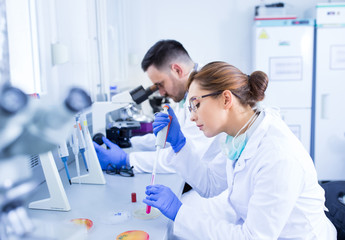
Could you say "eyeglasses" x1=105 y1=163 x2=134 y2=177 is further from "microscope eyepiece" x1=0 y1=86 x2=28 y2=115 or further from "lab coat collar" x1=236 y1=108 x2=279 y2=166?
"microscope eyepiece" x1=0 y1=86 x2=28 y2=115

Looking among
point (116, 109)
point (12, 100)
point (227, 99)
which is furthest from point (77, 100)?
point (116, 109)

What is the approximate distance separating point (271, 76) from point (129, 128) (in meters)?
1.96

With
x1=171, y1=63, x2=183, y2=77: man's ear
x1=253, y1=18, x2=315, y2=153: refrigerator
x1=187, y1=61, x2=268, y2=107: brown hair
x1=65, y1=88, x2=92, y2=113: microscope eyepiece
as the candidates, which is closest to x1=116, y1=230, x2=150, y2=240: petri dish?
x1=187, y1=61, x2=268, y2=107: brown hair

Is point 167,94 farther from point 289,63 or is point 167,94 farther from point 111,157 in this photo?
point 289,63

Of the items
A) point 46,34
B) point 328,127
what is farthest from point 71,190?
point 328,127

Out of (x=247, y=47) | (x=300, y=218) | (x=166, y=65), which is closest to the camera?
(x=300, y=218)

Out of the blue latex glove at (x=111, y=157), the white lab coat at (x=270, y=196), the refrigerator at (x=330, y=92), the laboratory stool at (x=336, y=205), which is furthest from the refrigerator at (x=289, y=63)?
the white lab coat at (x=270, y=196)

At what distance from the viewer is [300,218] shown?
3.48 feet

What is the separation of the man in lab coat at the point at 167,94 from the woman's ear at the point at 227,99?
0.57m

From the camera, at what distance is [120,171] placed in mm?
1646

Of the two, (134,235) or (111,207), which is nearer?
(134,235)

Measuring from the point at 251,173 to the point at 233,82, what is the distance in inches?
12.4

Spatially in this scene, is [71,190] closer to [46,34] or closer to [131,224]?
[131,224]

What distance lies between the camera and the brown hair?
1127 mm
